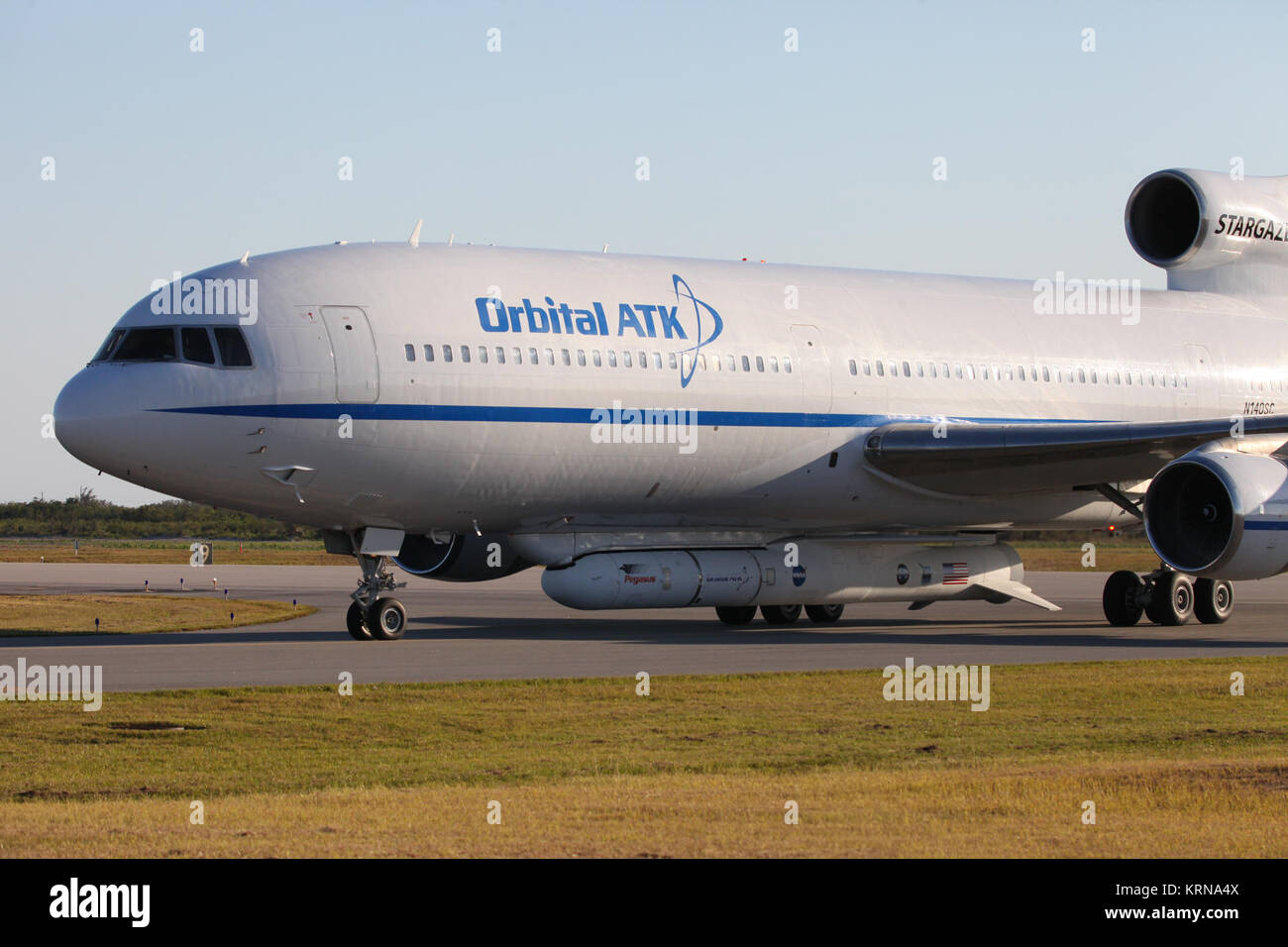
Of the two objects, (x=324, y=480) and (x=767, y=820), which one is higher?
(x=324, y=480)

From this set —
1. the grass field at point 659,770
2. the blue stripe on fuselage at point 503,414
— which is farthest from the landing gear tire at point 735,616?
the grass field at point 659,770

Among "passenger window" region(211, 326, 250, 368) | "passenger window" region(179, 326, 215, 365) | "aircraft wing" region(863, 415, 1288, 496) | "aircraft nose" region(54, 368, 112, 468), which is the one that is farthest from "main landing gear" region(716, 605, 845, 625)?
"aircraft nose" region(54, 368, 112, 468)

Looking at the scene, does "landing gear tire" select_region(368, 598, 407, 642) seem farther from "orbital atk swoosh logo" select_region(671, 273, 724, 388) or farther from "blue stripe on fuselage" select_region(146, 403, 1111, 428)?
"orbital atk swoosh logo" select_region(671, 273, 724, 388)

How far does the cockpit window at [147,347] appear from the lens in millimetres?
21375

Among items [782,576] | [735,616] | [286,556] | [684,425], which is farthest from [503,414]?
[286,556]

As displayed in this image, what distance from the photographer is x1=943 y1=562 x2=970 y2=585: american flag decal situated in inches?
1059

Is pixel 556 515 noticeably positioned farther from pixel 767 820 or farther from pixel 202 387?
pixel 767 820

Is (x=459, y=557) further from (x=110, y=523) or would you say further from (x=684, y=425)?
(x=110, y=523)

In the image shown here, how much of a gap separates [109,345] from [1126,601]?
1766cm

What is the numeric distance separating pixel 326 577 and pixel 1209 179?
2847cm

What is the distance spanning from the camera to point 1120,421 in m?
29.5

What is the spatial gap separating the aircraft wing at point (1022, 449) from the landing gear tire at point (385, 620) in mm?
8073
